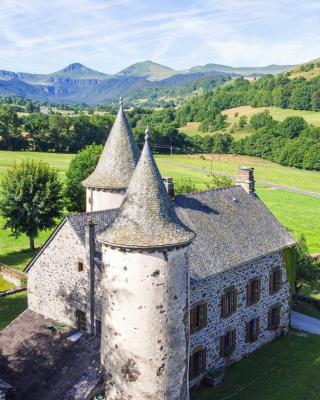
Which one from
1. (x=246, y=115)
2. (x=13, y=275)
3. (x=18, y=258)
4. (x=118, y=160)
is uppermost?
(x=246, y=115)

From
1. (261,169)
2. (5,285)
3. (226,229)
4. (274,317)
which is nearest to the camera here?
(226,229)

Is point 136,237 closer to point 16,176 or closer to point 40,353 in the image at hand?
point 40,353

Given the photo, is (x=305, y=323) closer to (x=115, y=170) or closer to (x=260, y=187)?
(x=115, y=170)

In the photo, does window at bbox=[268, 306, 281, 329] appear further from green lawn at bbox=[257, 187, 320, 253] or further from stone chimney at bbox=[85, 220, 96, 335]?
green lawn at bbox=[257, 187, 320, 253]

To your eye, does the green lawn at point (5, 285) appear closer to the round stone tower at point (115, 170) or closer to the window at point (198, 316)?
the round stone tower at point (115, 170)

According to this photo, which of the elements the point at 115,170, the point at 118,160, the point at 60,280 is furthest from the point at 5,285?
the point at 118,160
